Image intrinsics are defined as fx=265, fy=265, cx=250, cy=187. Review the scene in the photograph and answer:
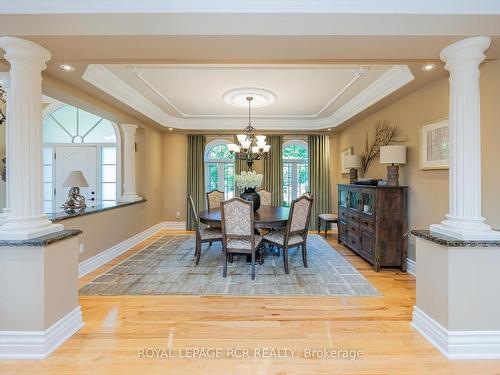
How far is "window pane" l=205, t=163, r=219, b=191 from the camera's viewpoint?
22.0 feet

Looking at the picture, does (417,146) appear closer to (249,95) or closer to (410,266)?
(410,266)

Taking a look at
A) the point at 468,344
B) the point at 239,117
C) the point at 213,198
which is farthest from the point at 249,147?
the point at 468,344

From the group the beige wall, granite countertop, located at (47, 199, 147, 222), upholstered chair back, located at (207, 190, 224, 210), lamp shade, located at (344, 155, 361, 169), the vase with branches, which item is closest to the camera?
the beige wall

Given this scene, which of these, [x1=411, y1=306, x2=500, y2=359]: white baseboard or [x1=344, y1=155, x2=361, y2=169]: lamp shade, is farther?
[x1=344, y1=155, x2=361, y2=169]: lamp shade

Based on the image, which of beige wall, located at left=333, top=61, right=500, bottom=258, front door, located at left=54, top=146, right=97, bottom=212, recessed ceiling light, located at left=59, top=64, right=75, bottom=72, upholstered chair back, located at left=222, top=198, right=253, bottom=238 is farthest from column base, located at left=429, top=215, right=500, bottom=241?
front door, located at left=54, top=146, right=97, bottom=212

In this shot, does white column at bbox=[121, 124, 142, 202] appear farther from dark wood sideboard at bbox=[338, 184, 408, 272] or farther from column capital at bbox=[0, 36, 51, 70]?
dark wood sideboard at bbox=[338, 184, 408, 272]

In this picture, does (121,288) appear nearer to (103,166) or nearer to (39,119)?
(39,119)

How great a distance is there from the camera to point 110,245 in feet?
13.8

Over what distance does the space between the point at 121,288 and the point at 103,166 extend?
3317mm

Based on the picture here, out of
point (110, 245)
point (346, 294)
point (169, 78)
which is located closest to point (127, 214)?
point (110, 245)

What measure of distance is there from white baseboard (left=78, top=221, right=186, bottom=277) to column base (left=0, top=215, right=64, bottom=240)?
161cm

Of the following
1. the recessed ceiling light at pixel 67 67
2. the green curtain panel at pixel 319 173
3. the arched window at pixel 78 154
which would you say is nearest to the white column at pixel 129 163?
the arched window at pixel 78 154

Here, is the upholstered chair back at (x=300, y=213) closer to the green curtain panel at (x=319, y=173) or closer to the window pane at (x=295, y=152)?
the green curtain panel at (x=319, y=173)

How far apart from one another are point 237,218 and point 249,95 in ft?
6.89
